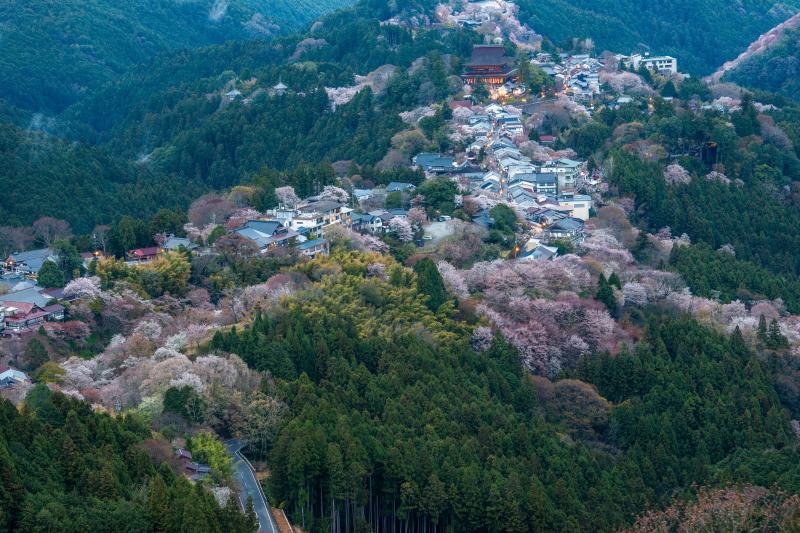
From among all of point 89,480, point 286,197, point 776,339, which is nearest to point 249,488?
point 89,480

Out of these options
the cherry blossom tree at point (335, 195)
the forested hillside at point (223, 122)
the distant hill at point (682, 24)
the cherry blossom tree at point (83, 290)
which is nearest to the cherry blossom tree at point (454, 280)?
the cherry blossom tree at point (335, 195)

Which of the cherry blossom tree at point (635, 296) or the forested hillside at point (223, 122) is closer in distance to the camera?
the cherry blossom tree at point (635, 296)

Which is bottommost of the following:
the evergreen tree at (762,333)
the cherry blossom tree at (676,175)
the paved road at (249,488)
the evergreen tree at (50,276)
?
the cherry blossom tree at (676,175)

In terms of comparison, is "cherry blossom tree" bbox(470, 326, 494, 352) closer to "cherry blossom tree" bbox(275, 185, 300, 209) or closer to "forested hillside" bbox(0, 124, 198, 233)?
"cherry blossom tree" bbox(275, 185, 300, 209)

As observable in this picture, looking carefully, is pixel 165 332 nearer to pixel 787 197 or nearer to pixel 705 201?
pixel 705 201

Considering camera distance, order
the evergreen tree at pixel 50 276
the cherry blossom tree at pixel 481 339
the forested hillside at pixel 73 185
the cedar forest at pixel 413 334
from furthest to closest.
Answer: the forested hillside at pixel 73 185 → the evergreen tree at pixel 50 276 → the cherry blossom tree at pixel 481 339 → the cedar forest at pixel 413 334

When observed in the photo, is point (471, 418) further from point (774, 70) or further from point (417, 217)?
point (774, 70)

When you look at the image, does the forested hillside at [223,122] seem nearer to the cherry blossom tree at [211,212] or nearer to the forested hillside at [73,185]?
the forested hillside at [73,185]
